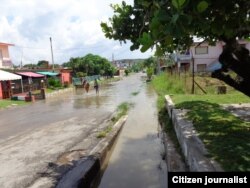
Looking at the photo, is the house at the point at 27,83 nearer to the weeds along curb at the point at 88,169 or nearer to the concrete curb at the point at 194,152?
the weeds along curb at the point at 88,169

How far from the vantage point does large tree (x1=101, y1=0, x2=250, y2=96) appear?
9.31ft

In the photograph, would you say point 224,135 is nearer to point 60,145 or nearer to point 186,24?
point 186,24

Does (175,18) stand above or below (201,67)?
→ above

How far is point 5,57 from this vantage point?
3462 centimetres

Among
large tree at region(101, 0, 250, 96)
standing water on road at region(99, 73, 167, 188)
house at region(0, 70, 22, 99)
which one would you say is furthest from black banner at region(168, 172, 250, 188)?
house at region(0, 70, 22, 99)

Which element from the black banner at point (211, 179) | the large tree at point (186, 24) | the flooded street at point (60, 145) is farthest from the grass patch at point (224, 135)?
the flooded street at point (60, 145)

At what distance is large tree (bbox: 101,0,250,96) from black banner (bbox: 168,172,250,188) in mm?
1693

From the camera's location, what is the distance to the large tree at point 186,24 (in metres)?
2.84

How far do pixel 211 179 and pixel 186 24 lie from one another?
245 centimetres

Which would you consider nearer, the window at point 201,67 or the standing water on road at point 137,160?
the standing water on road at point 137,160

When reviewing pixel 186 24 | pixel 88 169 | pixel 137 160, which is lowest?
pixel 137 160

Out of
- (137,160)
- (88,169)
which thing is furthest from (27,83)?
(88,169)

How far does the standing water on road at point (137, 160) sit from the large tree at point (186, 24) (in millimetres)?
2771

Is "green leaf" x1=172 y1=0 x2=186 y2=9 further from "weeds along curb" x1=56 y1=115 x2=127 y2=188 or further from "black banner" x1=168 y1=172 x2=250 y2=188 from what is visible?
"weeds along curb" x1=56 y1=115 x2=127 y2=188
